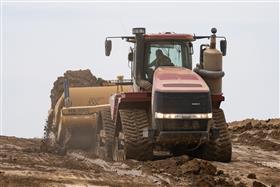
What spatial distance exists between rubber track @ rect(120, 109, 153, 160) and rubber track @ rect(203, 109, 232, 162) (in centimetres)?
134

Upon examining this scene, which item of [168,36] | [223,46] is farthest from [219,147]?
[168,36]

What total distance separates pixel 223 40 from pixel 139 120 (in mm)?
2762

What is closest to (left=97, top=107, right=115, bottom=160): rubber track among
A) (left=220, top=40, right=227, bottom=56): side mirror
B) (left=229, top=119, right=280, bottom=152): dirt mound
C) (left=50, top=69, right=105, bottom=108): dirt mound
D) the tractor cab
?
the tractor cab

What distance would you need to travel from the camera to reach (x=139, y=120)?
13.3 m

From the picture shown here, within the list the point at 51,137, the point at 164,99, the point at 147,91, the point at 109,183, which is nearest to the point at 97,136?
the point at 51,137

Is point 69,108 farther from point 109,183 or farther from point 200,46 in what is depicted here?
→ point 109,183

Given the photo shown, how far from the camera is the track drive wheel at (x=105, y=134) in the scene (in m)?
15.8

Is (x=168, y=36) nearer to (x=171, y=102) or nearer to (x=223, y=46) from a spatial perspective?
(x=223, y=46)

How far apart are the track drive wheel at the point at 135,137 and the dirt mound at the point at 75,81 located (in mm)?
8216

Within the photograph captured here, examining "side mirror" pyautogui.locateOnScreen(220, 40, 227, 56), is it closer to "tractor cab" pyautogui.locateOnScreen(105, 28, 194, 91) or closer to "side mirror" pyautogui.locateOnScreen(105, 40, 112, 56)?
"tractor cab" pyautogui.locateOnScreen(105, 28, 194, 91)

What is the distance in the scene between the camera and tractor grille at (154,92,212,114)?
12.7 m

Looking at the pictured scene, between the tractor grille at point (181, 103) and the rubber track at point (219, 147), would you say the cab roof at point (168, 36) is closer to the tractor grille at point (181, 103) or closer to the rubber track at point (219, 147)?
the tractor grille at point (181, 103)

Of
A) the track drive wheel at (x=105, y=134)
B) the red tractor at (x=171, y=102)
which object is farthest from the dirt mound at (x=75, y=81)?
the red tractor at (x=171, y=102)

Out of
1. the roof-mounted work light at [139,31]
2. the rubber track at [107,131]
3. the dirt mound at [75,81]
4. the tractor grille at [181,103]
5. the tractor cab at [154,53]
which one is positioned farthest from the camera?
the dirt mound at [75,81]
